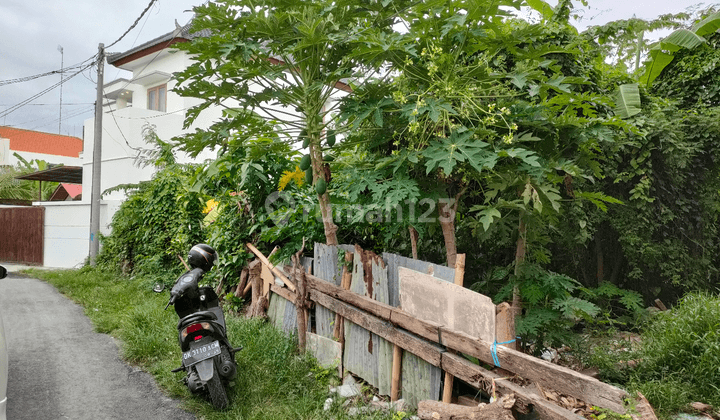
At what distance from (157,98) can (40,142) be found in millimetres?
28410

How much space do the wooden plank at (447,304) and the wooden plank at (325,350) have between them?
44.7 inches

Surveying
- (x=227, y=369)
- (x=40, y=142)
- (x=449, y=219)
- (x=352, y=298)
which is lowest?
(x=227, y=369)

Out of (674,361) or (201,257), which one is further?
(201,257)

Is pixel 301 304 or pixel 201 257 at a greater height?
pixel 201 257

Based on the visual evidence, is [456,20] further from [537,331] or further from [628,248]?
[628,248]

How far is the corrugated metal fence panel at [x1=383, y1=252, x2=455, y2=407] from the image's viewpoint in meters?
3.47

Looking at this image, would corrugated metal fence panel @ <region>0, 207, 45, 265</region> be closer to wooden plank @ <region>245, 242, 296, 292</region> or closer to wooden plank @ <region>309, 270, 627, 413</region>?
wooden plank @ <region>245, 242, 296, 292</region>

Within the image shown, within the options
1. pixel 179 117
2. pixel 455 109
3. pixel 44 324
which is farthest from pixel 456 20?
pixel 179 117

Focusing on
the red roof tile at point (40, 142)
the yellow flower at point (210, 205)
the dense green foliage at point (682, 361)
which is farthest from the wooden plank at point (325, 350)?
the red roof tile at point (40, 142)

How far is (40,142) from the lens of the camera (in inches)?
1538

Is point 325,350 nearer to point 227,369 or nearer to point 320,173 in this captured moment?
point 227,369

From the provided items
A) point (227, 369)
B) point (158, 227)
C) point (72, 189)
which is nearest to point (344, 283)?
point (227, 369)

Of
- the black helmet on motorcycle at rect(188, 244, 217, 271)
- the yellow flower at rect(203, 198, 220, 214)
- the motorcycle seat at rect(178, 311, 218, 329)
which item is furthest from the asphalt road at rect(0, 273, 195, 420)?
the yellow flower at rect(203, 198, 220, 214)

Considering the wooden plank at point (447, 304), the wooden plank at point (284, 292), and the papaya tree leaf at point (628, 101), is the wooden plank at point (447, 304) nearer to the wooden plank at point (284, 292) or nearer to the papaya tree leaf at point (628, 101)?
the wooden plank at point (284, 292)
